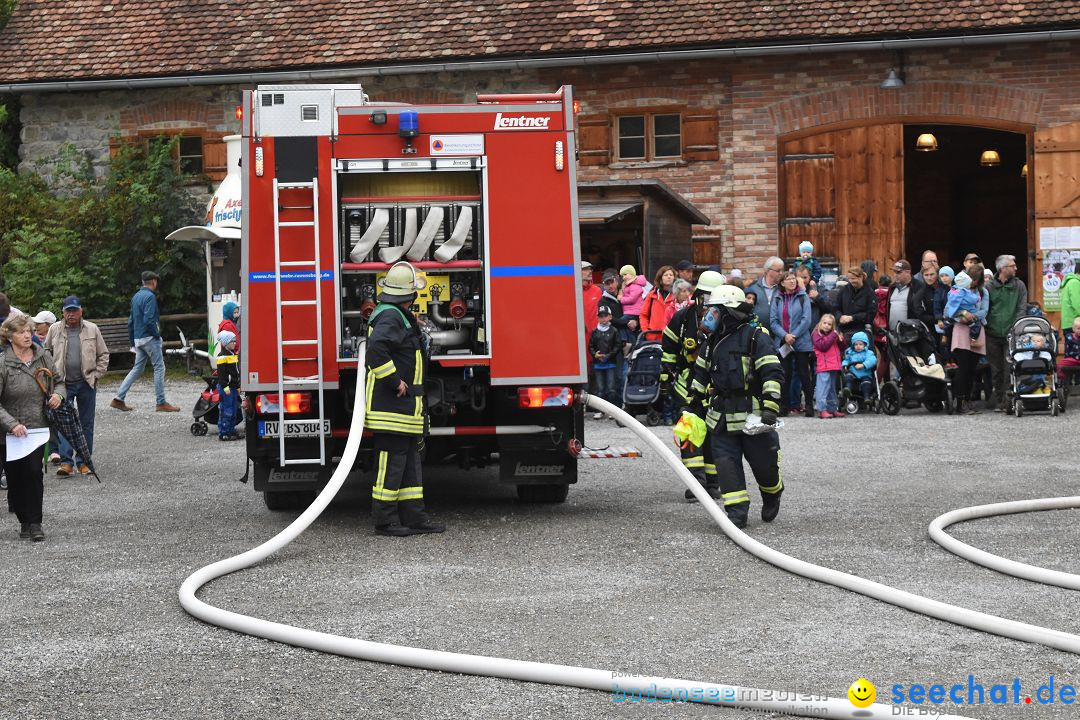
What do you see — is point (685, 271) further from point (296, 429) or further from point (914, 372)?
point (296, 429)

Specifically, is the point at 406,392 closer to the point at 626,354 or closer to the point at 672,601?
the point at 672,601

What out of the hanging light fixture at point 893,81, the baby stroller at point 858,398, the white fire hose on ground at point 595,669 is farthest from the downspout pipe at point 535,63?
the white fire hose on ground at point 595,669

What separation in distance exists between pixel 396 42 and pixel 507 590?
1628cm

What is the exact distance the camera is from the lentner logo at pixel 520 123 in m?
10.1

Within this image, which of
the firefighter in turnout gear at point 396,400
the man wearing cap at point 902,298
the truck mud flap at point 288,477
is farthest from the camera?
the man wearing cap at point 902,298

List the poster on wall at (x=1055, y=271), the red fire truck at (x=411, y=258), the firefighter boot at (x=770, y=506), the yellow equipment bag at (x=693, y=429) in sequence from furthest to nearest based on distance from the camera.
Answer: the poster on wall at (x=1055, y=271) < the yellow equipment bag at (x=693, y=429) < the red fire truck at (x=411, y=258) < the firefighter boot at (x=770, y=506)

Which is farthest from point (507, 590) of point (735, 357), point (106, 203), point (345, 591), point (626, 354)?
point (106, 203)

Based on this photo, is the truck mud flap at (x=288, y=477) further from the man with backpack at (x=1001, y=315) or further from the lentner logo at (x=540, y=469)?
the man with backpack at (x=1001, y=315)

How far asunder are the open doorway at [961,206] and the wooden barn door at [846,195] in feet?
23.8

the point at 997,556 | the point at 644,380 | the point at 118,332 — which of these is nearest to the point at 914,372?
the point at 644,380

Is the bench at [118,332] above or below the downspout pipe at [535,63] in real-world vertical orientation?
below

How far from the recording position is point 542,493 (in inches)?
427

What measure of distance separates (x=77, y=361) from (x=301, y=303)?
4.35m

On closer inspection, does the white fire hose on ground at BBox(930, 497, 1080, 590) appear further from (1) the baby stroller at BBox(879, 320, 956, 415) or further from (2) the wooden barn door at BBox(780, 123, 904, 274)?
(2) the wooden barn door at BBox(780, 123, 904, 274)
